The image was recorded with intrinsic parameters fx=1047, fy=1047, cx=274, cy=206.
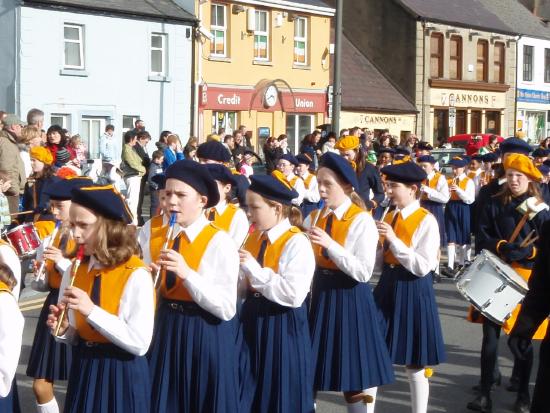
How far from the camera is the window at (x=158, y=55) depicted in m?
30.5

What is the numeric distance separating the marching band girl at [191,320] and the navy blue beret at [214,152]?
133 inches

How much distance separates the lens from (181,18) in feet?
100

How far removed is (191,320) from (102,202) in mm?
963

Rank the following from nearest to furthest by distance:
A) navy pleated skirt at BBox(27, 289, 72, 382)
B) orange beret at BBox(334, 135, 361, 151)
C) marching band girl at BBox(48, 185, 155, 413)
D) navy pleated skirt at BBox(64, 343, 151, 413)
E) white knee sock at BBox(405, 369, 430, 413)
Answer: marching band girl at BBox(48, 185, 155, 413) → navy pleated skirt at BBox(64, 343, 151, 413) → navy pleated skirt at BBox(27, 289, 72, 382) → white knee sock at BBox(405, 369, 430, 413) → orange beret at BBox(334, 135, 361, 151)

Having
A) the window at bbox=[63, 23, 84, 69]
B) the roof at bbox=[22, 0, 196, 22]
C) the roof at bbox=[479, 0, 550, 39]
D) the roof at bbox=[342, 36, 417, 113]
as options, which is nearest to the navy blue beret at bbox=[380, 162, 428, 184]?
the roof at bbox=[22, 0, 196, 22]

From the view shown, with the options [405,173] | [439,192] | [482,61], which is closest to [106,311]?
[405,173]

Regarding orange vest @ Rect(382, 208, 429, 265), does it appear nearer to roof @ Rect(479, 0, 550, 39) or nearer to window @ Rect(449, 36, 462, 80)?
window @ Rect(449, 36, 462, 80)

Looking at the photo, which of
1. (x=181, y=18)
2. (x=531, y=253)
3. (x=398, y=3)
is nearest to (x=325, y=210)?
(x=531, y=253)

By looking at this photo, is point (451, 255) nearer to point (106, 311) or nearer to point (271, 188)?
point (271, 188)

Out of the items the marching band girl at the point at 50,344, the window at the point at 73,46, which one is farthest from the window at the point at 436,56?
Answer: the marching band girl at the point at 50,344

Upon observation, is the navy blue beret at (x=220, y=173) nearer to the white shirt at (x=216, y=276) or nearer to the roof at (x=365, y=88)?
the white shirt at (x=216, y=276)

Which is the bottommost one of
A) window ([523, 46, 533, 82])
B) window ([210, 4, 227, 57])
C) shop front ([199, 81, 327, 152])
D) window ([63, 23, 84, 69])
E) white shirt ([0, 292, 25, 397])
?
white shirt ([0, 292, 25, 397])

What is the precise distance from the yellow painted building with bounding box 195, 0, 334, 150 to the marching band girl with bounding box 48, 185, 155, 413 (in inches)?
1051

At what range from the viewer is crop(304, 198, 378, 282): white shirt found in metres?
6.55
